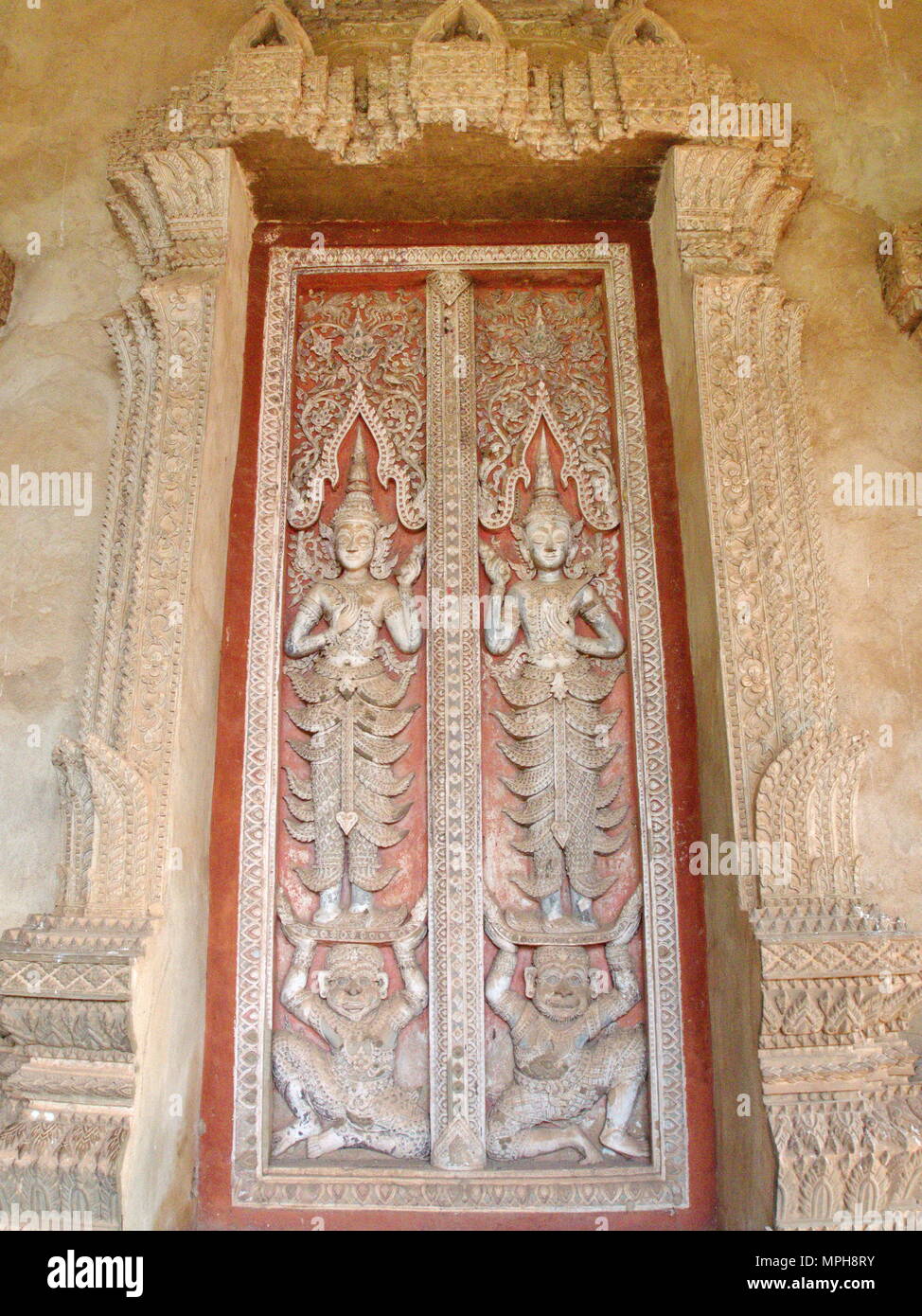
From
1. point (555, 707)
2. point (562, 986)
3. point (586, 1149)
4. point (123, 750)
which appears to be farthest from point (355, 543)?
point (586, 1149)

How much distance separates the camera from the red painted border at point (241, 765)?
179 inches

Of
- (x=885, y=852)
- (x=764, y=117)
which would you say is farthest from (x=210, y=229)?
(x=885, y=852)

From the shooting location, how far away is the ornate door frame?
13.2ft

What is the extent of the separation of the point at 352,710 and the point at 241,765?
566mm

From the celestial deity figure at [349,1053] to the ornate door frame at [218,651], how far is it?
1.37 ft

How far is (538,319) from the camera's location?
5.88 meters

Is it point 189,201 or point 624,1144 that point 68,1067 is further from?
point 189,201

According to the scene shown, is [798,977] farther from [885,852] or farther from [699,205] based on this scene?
[699,205]

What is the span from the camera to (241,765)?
5.12 meters

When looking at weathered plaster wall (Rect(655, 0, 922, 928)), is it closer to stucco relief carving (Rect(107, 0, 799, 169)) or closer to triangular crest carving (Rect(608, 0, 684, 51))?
triangular crest carving (Rect(608, 0, 684, 51))

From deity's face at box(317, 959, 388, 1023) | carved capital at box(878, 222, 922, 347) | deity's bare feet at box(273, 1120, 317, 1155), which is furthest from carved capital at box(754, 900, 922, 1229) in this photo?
carved capital at box(878, 222, 922, 347)

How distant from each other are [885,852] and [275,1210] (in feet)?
9.86

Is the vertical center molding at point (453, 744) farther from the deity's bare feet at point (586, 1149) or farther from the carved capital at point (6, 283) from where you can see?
the carved capital at point (6, 283)

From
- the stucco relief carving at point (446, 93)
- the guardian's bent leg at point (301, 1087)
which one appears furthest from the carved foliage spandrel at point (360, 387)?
the guardian's bent leg at point (301, 1087)
